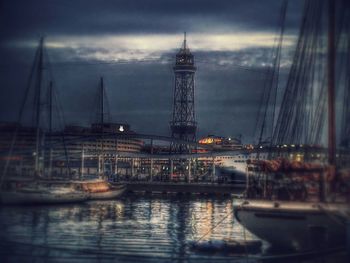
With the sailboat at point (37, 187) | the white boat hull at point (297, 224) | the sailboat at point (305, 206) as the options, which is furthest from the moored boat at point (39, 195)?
the white boat hull at point (297, 224)

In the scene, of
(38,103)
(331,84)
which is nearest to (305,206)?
(331,84)

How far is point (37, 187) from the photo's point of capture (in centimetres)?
4316

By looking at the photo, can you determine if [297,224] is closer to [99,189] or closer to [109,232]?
[109,232]

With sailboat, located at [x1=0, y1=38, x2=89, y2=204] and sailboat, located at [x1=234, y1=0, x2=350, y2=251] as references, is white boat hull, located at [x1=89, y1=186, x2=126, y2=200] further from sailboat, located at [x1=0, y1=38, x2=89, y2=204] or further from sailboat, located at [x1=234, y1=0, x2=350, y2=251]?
sailboat, located at [x1=234, y1=0, x2=350, y2=251]

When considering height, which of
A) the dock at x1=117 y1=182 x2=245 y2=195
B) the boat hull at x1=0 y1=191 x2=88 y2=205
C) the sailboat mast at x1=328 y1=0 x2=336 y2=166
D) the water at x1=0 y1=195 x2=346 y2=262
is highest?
the sailboat mast at x1=328 y1=0 x2=336 y2=166

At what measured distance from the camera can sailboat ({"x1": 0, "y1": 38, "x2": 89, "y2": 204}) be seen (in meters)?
40.0

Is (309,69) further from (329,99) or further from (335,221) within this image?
(335,221)

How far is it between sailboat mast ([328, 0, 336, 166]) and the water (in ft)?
11.9

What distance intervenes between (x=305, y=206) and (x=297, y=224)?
522 mm

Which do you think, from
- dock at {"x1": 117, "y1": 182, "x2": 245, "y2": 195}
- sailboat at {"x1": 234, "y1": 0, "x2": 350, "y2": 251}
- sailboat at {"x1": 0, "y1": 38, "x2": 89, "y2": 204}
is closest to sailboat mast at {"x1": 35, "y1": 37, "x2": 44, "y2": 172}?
sailboat at {"x1": 0, "y1": 38, "x2": 89, "y2": 204}

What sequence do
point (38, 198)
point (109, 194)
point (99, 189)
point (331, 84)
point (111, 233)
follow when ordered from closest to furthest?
point (331, 84) < point (111, 233) < point (38, 198) < point (99, 189) < point (109, 194)

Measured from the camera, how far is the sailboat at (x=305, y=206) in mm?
18938

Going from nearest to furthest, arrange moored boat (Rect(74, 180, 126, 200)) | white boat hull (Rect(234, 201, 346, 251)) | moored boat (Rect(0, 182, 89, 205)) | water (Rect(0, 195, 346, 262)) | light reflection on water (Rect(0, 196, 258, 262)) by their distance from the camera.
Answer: white boat hull (Rect(234, 201, 346, 251)), water (Rect(0, 195, 346, 262)), light reflection on water (Rect(0, 196, 258, 262)), moored boat (Rect(0, 182, 89, 205)), moored boat (Rect(74, 180, 126, 200))

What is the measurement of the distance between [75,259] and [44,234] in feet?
22.0
